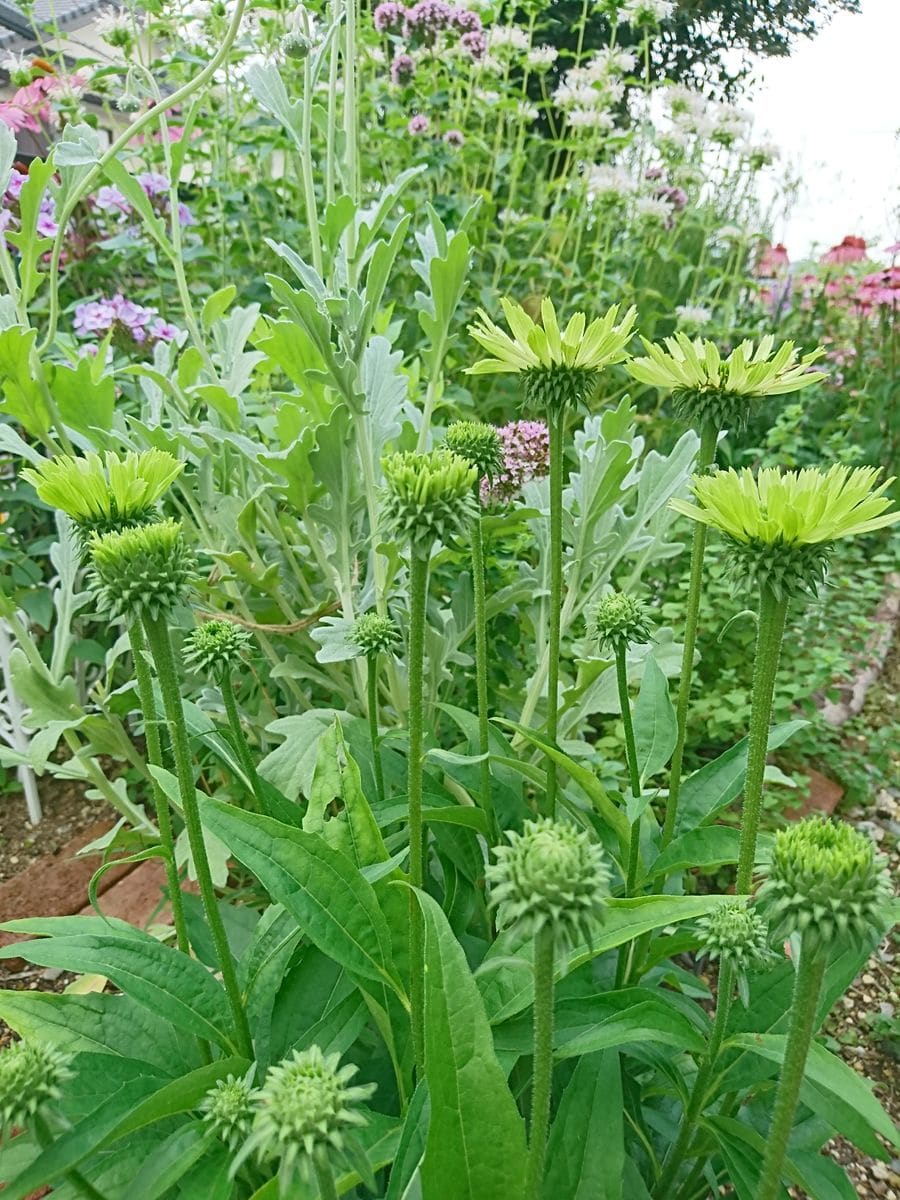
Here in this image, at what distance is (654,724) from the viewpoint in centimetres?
102

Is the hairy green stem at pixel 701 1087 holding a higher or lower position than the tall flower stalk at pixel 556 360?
lower

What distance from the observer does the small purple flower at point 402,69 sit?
2631 mm

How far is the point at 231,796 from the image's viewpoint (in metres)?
1.57

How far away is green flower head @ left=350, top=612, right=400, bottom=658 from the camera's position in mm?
927

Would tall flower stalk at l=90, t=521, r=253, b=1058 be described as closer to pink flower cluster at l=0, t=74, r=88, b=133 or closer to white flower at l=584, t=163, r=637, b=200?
pink flower cluster at l=0, t=74, r=88, b=133

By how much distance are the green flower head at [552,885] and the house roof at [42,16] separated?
8.33ft

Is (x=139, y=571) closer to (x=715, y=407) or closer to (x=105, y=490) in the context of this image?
(x=105, y=490)

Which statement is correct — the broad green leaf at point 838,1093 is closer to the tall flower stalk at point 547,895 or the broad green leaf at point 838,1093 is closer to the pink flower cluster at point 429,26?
the tall flower stalk at point 547,895

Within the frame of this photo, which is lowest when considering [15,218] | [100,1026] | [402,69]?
[100,1026]

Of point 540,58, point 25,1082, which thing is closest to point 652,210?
point 540,58

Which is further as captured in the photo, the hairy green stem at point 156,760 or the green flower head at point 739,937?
the hairy green stem at point 156,760

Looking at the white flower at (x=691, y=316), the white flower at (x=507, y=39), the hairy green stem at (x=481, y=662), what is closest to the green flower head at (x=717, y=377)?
the hairy green stem at (x=481, y=662)

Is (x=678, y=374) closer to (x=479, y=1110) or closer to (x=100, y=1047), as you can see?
(x=479, y=1110)

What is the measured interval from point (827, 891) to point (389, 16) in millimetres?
2706
